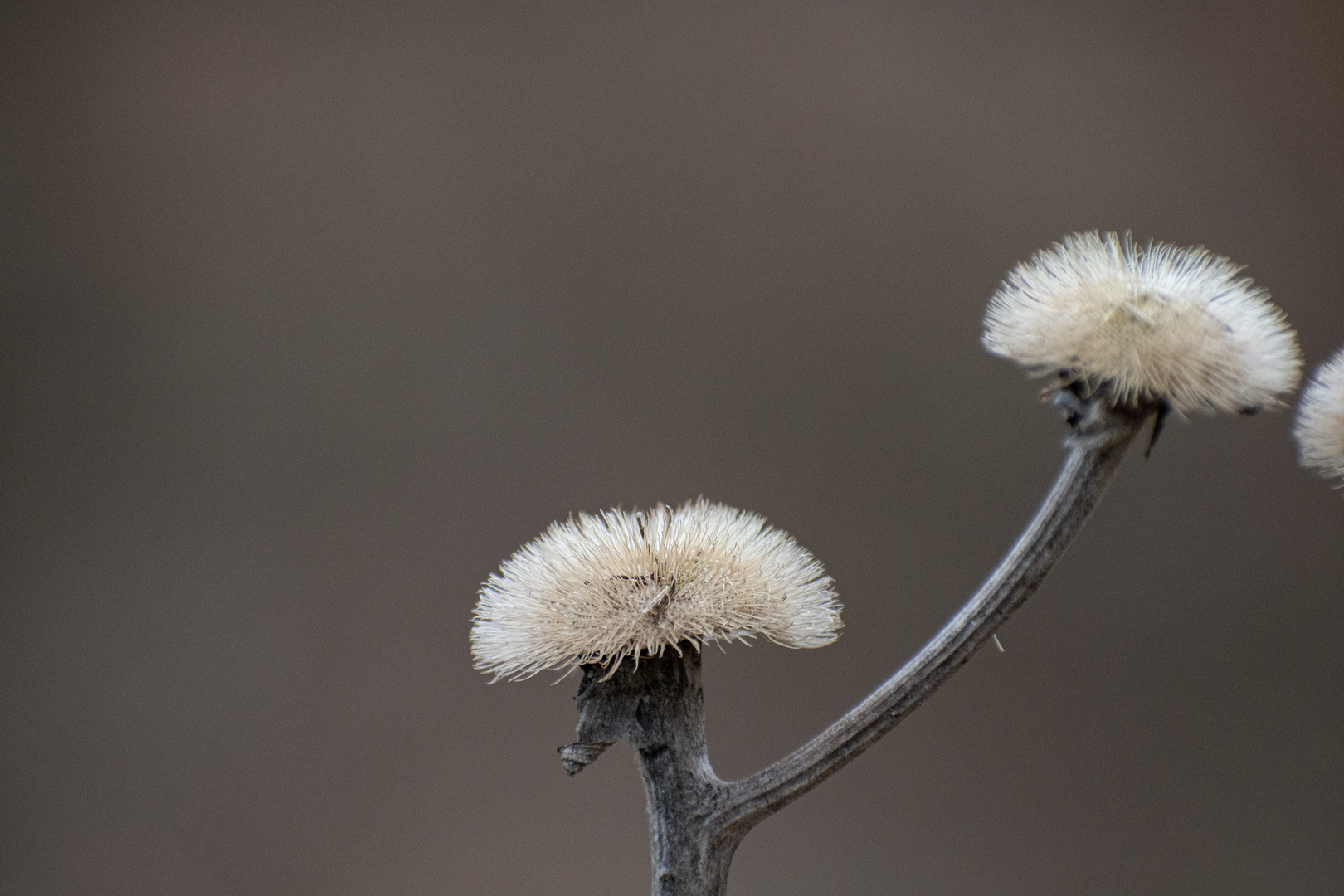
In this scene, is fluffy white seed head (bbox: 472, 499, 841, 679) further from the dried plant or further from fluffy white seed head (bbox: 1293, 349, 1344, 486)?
fluffy white seed head (bbox: 1293, 349, 1344, 486)

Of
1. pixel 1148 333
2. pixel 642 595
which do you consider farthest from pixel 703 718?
pixel 1148 333

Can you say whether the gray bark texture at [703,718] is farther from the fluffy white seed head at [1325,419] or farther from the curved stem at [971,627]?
the fluffy white seed head at [1325,419]

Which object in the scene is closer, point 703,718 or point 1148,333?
point 1148,333

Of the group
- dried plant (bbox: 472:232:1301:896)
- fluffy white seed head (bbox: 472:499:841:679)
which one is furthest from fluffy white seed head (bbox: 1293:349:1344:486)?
fluffy white seed head (bbox: 472:499:841:679)

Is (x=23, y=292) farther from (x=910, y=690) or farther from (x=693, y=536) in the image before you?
(x=910, y=690)

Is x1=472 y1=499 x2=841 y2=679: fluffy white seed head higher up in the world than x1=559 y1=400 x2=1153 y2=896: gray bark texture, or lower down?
higher up

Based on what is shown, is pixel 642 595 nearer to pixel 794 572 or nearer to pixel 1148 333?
pixel 794 572

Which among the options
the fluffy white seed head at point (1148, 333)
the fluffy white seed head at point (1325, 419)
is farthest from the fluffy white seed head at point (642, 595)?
the fluffy white seed head at point (1325, 419)

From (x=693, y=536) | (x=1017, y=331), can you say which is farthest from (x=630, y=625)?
(x=1017, y=331)
